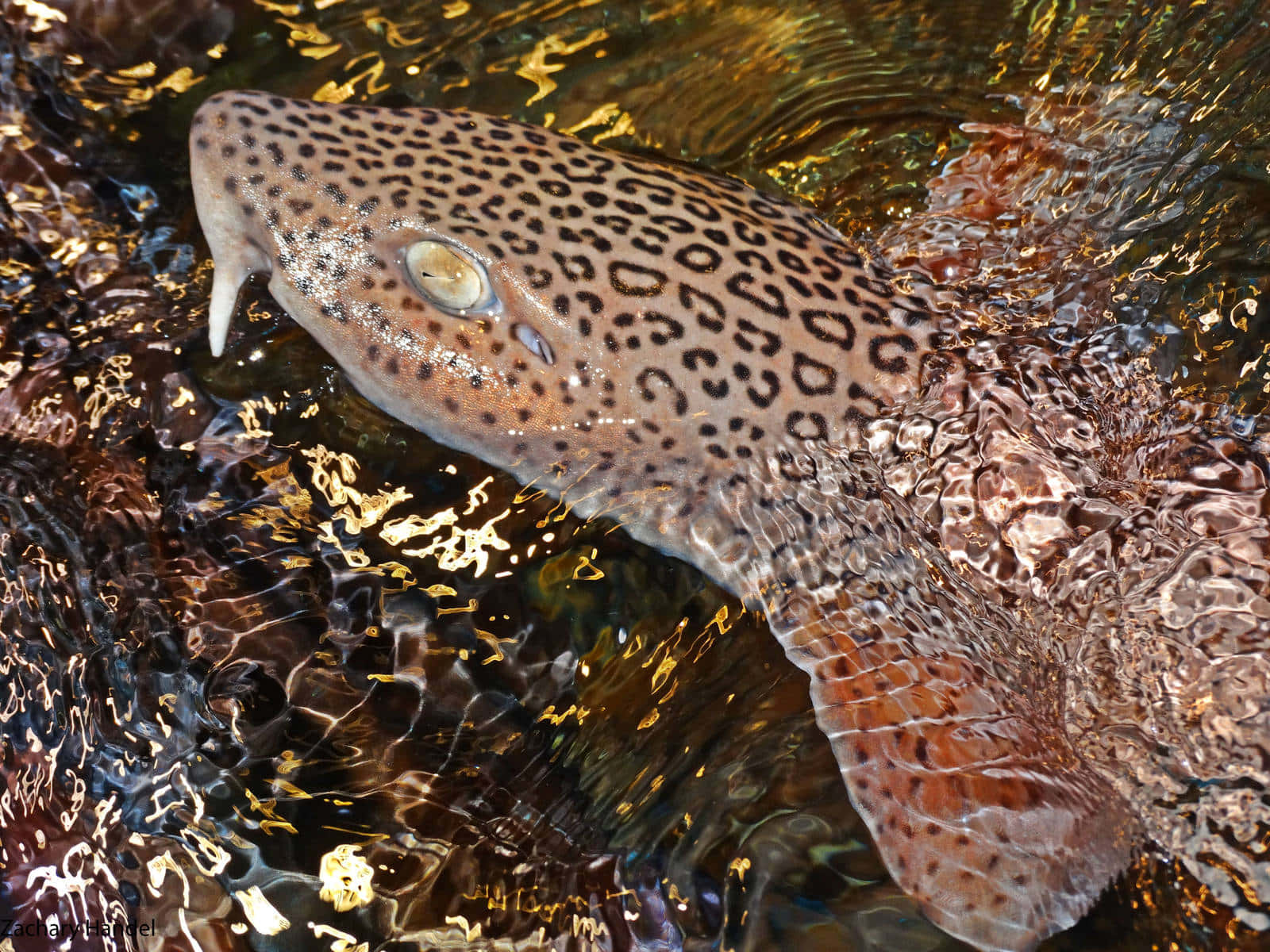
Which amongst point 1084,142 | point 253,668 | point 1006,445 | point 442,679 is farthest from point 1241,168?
point 253,668

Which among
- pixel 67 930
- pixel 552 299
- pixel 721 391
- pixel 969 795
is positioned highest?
pixel 552 299

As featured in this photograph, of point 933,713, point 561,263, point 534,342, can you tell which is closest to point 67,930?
point 534,342

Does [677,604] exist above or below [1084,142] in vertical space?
below

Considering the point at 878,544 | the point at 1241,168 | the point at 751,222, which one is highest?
the point at 1241,168

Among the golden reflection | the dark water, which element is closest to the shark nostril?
the dark water

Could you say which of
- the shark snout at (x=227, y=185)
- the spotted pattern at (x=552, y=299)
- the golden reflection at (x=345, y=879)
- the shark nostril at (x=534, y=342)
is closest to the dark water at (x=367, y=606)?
the golden reflection at (x=345, y=879)

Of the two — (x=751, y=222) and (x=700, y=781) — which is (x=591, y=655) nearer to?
(x=700, y=781)

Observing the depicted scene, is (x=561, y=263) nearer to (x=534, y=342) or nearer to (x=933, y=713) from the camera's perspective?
(x=534, y=342)
